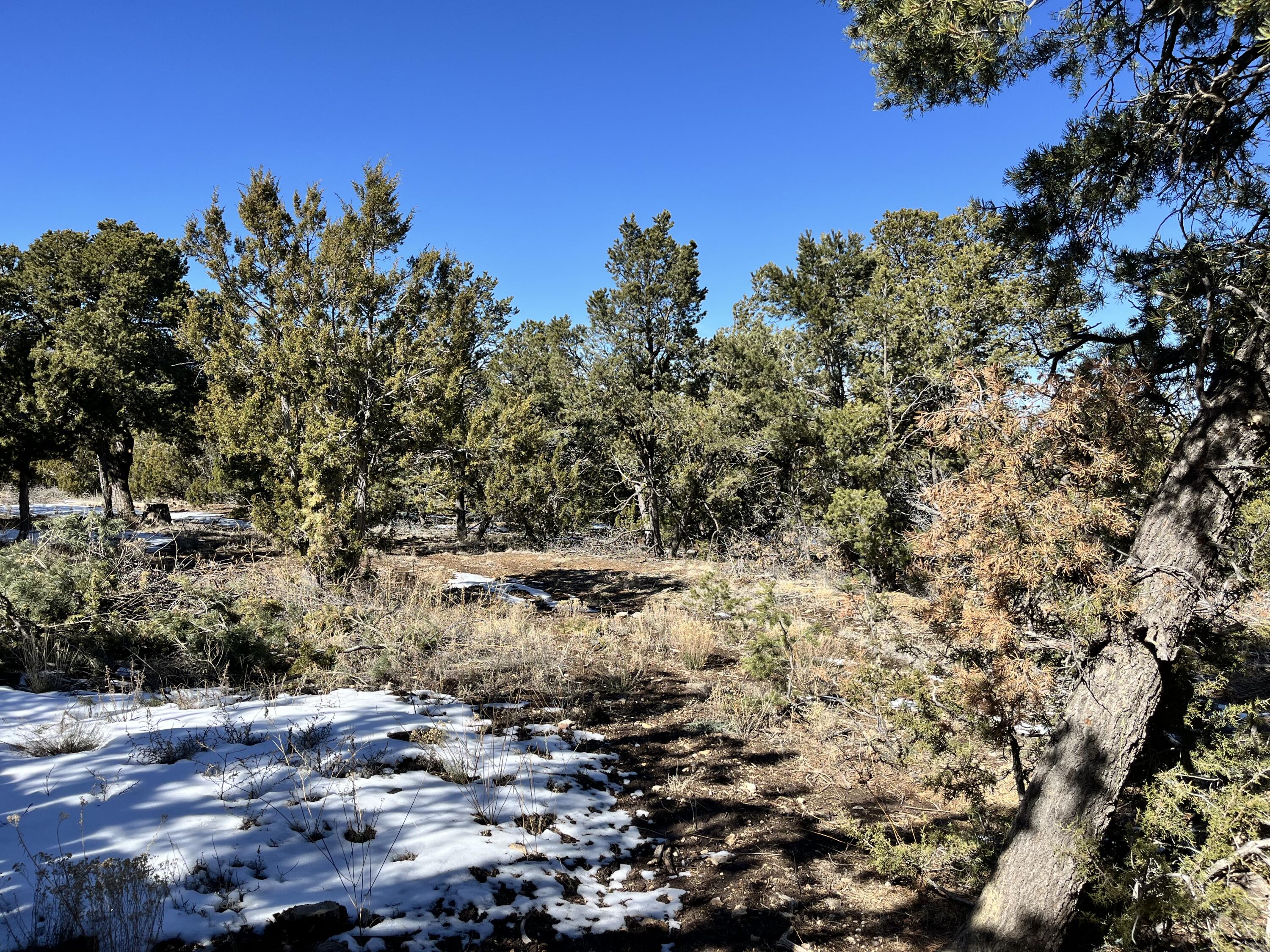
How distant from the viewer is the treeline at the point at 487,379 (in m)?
8.39

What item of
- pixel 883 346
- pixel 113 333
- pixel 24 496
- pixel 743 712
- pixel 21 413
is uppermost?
pixel 113 333

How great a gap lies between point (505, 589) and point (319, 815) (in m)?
6.98

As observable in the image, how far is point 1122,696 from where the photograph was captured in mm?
2752

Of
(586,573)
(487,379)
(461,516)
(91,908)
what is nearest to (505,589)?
(586,573)

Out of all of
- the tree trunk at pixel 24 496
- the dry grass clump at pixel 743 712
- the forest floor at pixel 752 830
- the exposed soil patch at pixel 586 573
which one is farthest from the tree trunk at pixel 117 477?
the dry grass clump at pixel 743 712

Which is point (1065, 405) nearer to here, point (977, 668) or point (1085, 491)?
point (1085, 491)

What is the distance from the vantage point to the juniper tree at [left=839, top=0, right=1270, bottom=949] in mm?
2703

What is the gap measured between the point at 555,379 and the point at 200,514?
13852 mm

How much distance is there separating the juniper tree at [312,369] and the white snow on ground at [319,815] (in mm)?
3620

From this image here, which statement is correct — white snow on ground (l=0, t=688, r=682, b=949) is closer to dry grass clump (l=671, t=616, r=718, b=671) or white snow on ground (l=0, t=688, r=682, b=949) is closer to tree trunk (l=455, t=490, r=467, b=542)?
dry grass clump (l=671, t=616, r=718, b=671)

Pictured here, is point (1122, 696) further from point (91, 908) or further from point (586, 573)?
point (586, 573)

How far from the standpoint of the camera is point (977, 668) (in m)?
3.31

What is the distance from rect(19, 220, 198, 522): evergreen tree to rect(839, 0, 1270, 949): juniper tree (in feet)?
53.5

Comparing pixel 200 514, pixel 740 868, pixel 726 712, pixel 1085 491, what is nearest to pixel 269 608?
pixel 726 712
